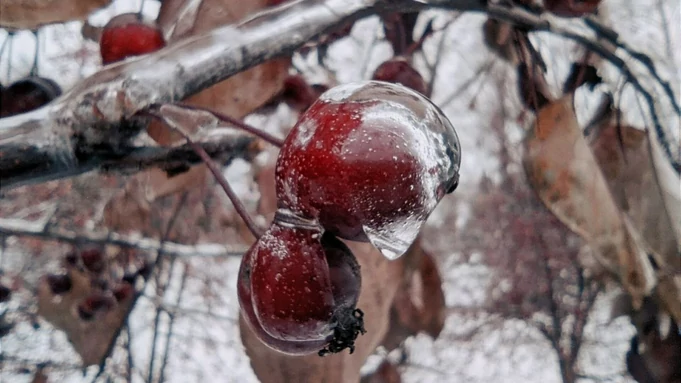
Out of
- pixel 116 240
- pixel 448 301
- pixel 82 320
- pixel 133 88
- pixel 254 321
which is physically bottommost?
pixel 448 301

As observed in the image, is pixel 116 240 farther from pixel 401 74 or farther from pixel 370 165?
pixel 370 165

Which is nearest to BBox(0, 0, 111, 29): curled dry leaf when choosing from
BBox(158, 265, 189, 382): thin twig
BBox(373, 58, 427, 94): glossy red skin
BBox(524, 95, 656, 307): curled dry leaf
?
BBox(373, 58, 427, 94): glossy red skin

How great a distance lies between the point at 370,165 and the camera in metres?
0.25

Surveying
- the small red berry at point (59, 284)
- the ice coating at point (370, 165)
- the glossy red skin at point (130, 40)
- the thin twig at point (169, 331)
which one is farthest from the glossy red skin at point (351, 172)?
the thin twig at point (169, 331)

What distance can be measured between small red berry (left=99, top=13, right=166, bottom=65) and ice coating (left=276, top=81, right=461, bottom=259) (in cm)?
28

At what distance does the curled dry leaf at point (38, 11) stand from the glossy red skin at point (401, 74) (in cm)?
37

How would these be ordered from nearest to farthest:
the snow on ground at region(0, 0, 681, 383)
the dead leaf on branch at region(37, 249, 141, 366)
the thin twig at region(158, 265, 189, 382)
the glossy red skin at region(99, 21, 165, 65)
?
1. the glossy red skin at region(99, 21, 165, 65)
2. the dead leaf on branch at region(37, 249, 141, 366)
3. the snow on ground at region(0, 0, 681, 383)
4. the thin twig at region(158, 265, 189, 382)

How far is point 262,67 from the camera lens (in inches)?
23.1

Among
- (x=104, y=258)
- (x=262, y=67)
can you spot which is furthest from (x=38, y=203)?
(x=262, y=67)

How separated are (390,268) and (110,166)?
40 centimetres

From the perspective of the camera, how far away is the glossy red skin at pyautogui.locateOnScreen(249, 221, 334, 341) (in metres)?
0.27

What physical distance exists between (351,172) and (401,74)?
1.22 feet

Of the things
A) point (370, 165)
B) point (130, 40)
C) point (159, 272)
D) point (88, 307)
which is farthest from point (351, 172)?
point (159, 272)

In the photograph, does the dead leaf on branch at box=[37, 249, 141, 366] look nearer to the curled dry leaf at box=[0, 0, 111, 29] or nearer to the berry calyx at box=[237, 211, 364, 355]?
the curled dry leaf at box=[0, 0, 111, 29]
